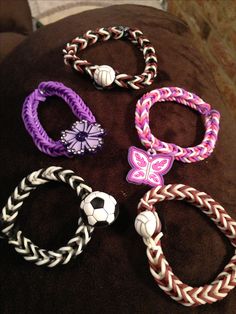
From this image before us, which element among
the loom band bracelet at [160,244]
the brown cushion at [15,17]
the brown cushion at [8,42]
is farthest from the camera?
the brown cushion at [15,17]

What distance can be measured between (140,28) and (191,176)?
1.31 ft

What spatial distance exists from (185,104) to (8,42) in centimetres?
63

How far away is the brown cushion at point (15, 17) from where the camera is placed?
1153mm

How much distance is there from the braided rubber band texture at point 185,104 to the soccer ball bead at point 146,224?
0.43 feet

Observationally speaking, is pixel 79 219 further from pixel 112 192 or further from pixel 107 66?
pixel 107 66

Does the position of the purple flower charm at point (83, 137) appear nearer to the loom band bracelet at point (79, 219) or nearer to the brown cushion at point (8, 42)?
the loom band bracelet at point (79, 219)

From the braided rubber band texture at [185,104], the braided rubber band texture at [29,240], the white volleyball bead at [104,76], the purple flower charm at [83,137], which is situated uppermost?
the white volleyball bead at [104,76]

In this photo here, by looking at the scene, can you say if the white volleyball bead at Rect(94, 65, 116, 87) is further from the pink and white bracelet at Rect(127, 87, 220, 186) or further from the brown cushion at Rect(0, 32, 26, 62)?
the brown cushion at Rect(0, 32, 26, 62)

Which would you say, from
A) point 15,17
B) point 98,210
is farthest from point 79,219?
point 15,17

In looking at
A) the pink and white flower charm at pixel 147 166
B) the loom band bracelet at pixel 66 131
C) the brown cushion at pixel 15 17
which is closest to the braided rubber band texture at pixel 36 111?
the loom band bracelet at pixel 66 131

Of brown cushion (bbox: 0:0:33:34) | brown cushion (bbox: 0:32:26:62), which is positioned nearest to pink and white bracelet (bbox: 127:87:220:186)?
brown cushion (bbox: 0:32:26:62)

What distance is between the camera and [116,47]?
77cm

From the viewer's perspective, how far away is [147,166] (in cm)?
60

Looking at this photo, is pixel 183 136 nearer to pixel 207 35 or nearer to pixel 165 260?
pixel 165 260
